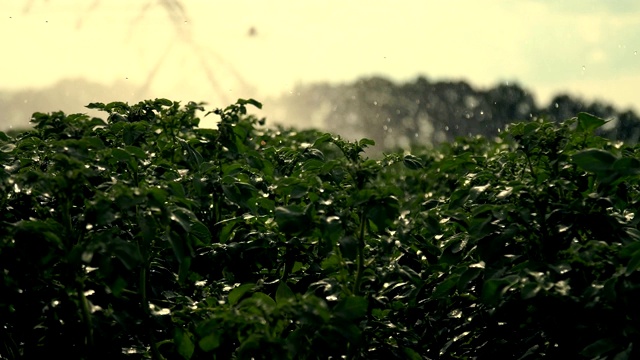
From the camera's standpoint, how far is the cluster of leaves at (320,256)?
3.02m

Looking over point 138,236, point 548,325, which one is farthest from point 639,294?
point 138,236

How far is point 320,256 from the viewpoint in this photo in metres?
3.90

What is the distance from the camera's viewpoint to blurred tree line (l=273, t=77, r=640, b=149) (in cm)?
2789

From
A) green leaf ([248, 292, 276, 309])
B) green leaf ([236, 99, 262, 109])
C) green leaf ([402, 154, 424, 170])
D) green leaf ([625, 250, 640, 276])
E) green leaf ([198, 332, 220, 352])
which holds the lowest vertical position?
green leaf ([625, 250, 640, 276])

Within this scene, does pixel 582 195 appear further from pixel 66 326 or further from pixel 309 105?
pixel 309 105

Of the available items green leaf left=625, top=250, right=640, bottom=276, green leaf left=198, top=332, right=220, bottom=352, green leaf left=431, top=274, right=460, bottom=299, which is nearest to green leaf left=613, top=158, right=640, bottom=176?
green leaf left=625, top=250, right=640, bottom=276

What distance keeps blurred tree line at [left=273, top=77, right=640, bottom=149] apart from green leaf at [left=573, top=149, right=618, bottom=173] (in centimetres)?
2312

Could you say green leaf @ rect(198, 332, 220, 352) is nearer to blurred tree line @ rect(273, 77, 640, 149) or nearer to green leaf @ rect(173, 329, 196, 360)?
green leaf @ rect(173, 329, 196, 360)

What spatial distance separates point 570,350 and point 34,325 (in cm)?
180

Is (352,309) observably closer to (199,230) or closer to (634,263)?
(199,230)

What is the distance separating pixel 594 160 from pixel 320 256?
3.83ft

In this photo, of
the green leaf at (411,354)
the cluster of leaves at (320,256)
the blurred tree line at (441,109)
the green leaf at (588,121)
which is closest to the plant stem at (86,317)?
the cluster of leaves at (320,256)

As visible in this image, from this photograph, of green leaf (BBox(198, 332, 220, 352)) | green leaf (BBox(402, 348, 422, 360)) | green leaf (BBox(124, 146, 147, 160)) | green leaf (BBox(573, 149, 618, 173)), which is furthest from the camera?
green leaf (BBox(124, 146, 147, 160))

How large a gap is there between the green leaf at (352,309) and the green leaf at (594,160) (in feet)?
2.60
